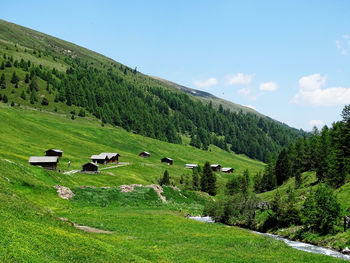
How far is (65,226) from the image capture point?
115 feet

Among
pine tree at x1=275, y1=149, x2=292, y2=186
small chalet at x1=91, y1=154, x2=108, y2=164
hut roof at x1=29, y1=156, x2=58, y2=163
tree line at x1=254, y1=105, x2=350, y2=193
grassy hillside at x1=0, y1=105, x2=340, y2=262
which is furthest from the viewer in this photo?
small chalet at x1=91, y1=154, x2=108, y2=164

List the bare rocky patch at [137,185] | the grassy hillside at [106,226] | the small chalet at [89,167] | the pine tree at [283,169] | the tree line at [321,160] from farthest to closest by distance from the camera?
the pine tree at [283,169] < the small chalet at [89,167] < the bare rocky patch at [137,185] < the tree line at [321,160] < the grassy hillside at [106,226]

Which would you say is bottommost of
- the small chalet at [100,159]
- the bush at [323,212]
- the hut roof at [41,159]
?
the small chalet at [100,159]

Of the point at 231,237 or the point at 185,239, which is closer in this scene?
the point at 185,239

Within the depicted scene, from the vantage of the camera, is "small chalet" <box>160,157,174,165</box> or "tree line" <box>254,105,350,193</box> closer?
"tree line" <box>254,105,350,193</box>

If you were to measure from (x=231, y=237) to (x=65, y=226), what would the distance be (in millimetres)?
24922

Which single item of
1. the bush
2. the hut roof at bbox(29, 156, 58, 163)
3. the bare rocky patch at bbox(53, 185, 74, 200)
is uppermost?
the bush

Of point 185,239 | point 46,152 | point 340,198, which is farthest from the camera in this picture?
point 46,152

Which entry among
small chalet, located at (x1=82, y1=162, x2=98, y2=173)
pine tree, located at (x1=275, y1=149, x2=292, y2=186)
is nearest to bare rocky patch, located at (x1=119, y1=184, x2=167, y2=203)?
small chalet, located at (x1=82, y1=162, x2=98, y2=173)

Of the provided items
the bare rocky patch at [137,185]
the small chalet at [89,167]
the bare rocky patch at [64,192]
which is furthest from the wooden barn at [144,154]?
Answer: the bare rocky patch at [64,192]

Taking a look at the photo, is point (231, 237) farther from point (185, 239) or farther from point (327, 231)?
point (327, 231)

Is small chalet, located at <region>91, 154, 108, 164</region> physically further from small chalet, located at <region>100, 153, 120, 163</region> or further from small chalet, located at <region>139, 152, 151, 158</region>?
small chalet, located at <region>139, 152, 151, 158</region>

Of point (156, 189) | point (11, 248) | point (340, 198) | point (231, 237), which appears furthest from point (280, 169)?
point (11, 248)

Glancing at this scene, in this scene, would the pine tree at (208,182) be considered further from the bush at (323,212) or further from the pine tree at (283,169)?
the bush at (323,212)
